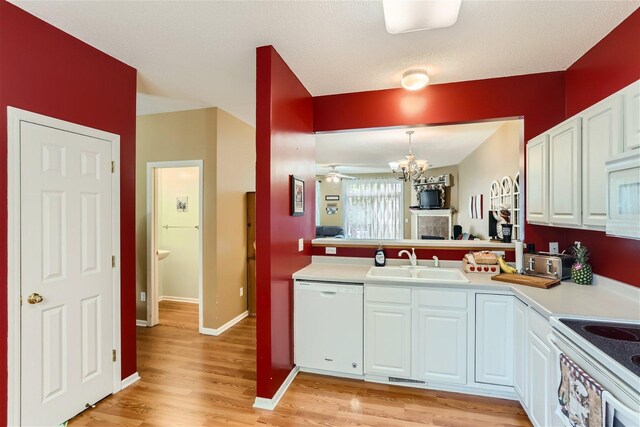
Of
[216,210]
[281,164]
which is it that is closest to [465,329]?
[281,164]

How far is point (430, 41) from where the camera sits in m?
2.17

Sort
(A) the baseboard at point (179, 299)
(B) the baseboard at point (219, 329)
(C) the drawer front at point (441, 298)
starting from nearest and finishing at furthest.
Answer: (C) the drawer front at point (441, 298)
(B) the baseboard at point (219, 329)
(A) the baseboard at point (179, 299)

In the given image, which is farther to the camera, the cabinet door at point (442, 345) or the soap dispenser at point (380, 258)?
the soap dispenser at point (380, 258)

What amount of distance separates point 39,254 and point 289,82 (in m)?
2.16

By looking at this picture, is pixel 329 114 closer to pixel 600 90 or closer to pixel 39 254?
pixel 600 90

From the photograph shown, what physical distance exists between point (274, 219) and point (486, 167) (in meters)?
3.99

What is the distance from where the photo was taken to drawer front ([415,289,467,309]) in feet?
7.52

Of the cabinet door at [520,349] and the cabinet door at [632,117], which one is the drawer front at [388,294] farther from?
the cabinet door at [632,117]

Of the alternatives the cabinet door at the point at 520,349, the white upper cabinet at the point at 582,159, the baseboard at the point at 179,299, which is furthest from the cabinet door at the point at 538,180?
the baseboard at the point at 179,299

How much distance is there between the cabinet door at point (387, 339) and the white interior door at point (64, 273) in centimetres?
207

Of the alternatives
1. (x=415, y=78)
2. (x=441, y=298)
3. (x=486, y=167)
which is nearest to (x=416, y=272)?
(x=441, y=298)

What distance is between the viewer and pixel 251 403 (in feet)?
7.38

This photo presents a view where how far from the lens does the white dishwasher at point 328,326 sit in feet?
8.16

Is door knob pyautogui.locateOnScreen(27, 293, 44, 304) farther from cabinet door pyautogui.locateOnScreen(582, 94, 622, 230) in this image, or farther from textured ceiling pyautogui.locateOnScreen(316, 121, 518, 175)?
cabinet door pyautogui.locateOnScreen(582, 94, 622, 230)
